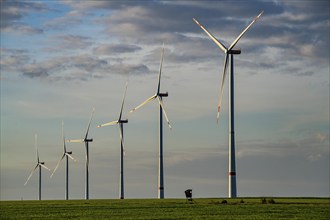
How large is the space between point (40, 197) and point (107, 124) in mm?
32722

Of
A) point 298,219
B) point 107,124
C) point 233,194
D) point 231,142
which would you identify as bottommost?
point 298,219

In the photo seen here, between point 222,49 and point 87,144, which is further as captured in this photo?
point 87,144

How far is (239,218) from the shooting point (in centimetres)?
5169

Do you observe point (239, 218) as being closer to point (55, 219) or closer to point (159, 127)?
point (55, 219)

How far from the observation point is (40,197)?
535ft

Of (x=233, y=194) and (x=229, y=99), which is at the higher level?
(x=229, y=99)

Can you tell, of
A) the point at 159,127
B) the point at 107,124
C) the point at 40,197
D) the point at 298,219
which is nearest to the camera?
the point at 298,219

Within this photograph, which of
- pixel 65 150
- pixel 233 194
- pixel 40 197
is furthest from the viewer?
pixel 40 197

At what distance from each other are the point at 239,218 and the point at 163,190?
2826 inches

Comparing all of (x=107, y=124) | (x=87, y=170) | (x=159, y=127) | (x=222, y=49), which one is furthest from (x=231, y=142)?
(x=87, y=170)

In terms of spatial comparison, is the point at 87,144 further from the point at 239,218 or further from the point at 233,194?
the point at 239,218

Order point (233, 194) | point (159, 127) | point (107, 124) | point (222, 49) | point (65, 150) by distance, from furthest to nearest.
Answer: point (65, 150), point (107, 124), point (159, 127), point (222, 49), point (233, 194)

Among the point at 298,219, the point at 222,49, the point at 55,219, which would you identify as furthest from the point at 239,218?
the point at 222,49

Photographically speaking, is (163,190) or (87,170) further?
(87,170)
